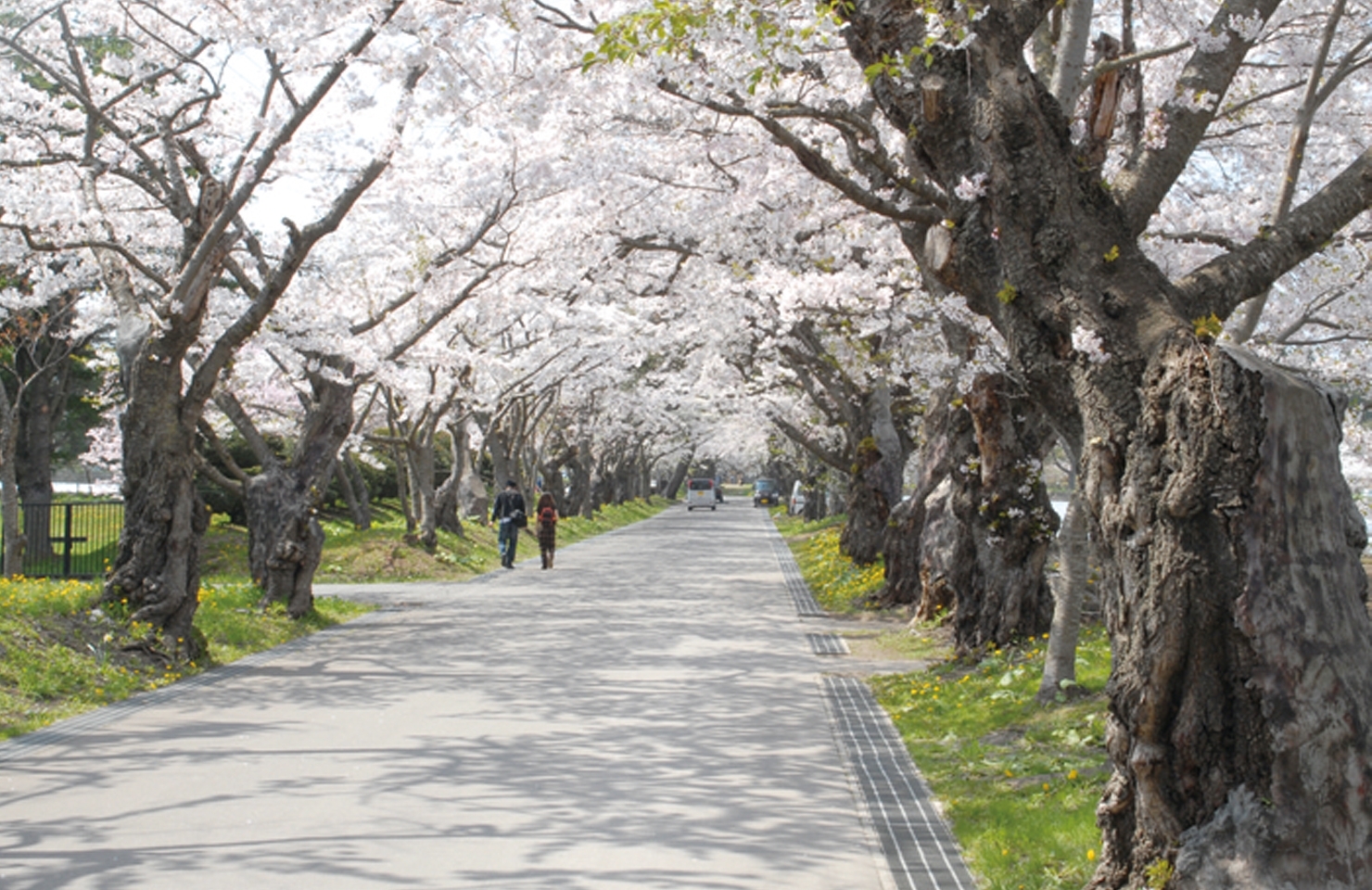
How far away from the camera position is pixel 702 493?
73.5 metres

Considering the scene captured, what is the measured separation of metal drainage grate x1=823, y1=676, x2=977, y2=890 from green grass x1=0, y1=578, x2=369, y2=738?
542 centimetres

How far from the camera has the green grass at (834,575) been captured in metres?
17.5

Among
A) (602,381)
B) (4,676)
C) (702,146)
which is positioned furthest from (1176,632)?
(602,381)

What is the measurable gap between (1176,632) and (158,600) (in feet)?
30.0

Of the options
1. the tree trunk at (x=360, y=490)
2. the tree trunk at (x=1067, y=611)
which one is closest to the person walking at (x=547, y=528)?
the tree trunk at (x=360, y=490)

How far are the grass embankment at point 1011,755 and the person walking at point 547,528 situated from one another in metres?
12.8

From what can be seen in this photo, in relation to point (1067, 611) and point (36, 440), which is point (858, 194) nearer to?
point (1067, 611)

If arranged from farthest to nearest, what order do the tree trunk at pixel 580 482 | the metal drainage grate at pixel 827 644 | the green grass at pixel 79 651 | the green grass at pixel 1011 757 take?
1. the tree trunk at pixel 580 482
2. the metal drainage grate at pixel 827 644
3. the green grass at pixel 79 651
4. the green grass at pixel 1011 757

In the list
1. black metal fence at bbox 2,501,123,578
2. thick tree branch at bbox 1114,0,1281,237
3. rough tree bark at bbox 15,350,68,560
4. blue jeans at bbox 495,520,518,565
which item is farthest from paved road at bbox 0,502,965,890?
rough tree bark at bbox 15,350,68,560

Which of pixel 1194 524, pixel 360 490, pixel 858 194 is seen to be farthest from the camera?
pixel 360 490

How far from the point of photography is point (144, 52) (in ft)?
40.5

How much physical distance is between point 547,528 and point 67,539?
8.72 meters

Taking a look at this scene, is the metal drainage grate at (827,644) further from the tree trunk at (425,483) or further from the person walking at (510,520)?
the tree trunk at (425,483)

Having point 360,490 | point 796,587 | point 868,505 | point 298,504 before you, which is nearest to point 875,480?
point 868,505
